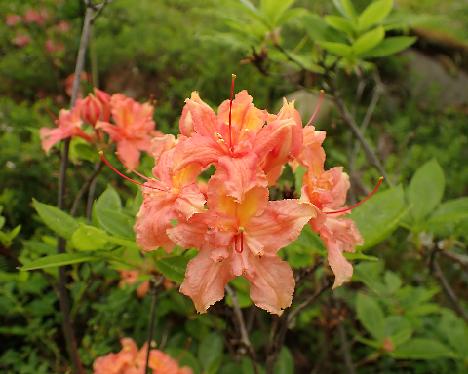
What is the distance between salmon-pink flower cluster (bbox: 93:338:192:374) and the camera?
120 cm

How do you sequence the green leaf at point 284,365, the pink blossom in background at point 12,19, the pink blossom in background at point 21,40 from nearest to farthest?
the green leaf at point 284,365
the pink blossom in background at point 12,19
the pink blossom in background at point 21,40

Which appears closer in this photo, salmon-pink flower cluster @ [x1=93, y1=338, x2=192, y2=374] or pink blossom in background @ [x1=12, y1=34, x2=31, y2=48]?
salmon-pink flower cluster @ [x1=93, y1=338, x2=192, y2=374]

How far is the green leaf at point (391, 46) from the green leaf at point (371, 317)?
768 mm

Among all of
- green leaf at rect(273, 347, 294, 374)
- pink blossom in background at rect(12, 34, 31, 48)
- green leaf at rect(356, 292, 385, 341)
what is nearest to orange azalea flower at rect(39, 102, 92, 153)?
green leaf at rect(273, 347, 294, 374)

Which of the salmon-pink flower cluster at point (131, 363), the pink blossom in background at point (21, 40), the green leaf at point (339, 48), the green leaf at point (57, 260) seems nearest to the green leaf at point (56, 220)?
the green leaf at point (57, 260)

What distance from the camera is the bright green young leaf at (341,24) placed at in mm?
1155

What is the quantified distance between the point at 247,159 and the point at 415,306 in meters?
1.09

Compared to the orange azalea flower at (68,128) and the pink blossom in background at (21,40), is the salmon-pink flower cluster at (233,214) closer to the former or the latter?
the orange azalea flower at (68,128)

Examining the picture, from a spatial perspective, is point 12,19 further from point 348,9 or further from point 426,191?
point 426,191

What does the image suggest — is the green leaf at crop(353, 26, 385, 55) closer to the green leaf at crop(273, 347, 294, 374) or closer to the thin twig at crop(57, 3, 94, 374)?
the thin twig at crop(57, 3, 94, 374)

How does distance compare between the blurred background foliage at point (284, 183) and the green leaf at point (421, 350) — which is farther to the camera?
the green leaf at point (421, 350)

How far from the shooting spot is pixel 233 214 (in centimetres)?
77

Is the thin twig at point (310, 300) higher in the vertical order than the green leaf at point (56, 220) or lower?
lower

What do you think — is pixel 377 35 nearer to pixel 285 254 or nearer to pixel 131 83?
pixel 285 254
